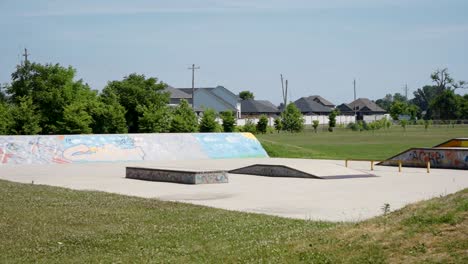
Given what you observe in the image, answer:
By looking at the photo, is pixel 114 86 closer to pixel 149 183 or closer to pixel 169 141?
pixel 169 141

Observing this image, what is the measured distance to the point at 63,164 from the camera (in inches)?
1486

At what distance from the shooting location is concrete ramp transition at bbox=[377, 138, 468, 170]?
3180cm

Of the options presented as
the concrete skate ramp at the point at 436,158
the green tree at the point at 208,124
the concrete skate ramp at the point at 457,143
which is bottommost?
the concrete skate ramp at the point at 436,158

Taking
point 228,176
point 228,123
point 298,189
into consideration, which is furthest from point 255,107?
point 298,189

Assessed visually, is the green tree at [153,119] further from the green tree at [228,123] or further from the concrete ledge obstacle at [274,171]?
the concrete ledge obstacle at [274,171]

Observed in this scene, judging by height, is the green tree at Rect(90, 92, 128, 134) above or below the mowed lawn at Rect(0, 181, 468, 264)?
above

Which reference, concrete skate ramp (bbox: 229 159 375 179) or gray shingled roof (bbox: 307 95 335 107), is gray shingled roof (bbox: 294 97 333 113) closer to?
gray shingled roof (bbox: 307 95 335 107)

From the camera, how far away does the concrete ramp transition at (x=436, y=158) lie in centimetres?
3180

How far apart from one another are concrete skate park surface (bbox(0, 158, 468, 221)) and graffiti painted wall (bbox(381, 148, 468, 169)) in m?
1.48

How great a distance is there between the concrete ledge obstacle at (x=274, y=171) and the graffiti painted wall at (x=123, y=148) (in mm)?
12312

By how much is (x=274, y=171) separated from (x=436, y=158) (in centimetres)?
918

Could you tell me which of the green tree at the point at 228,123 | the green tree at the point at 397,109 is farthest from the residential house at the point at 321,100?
the green tree at the point at 228,123

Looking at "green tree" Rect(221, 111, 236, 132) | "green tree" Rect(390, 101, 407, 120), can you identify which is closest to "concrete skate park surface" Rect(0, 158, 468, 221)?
"green tree" Rect(221, 111, 236, 132)

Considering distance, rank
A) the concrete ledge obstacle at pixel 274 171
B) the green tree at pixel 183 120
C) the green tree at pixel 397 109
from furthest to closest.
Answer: the green tree at pixel 397 109 → the green tree at pixel 183 120 → the concrete ledge obstacle at pixel 274 171
